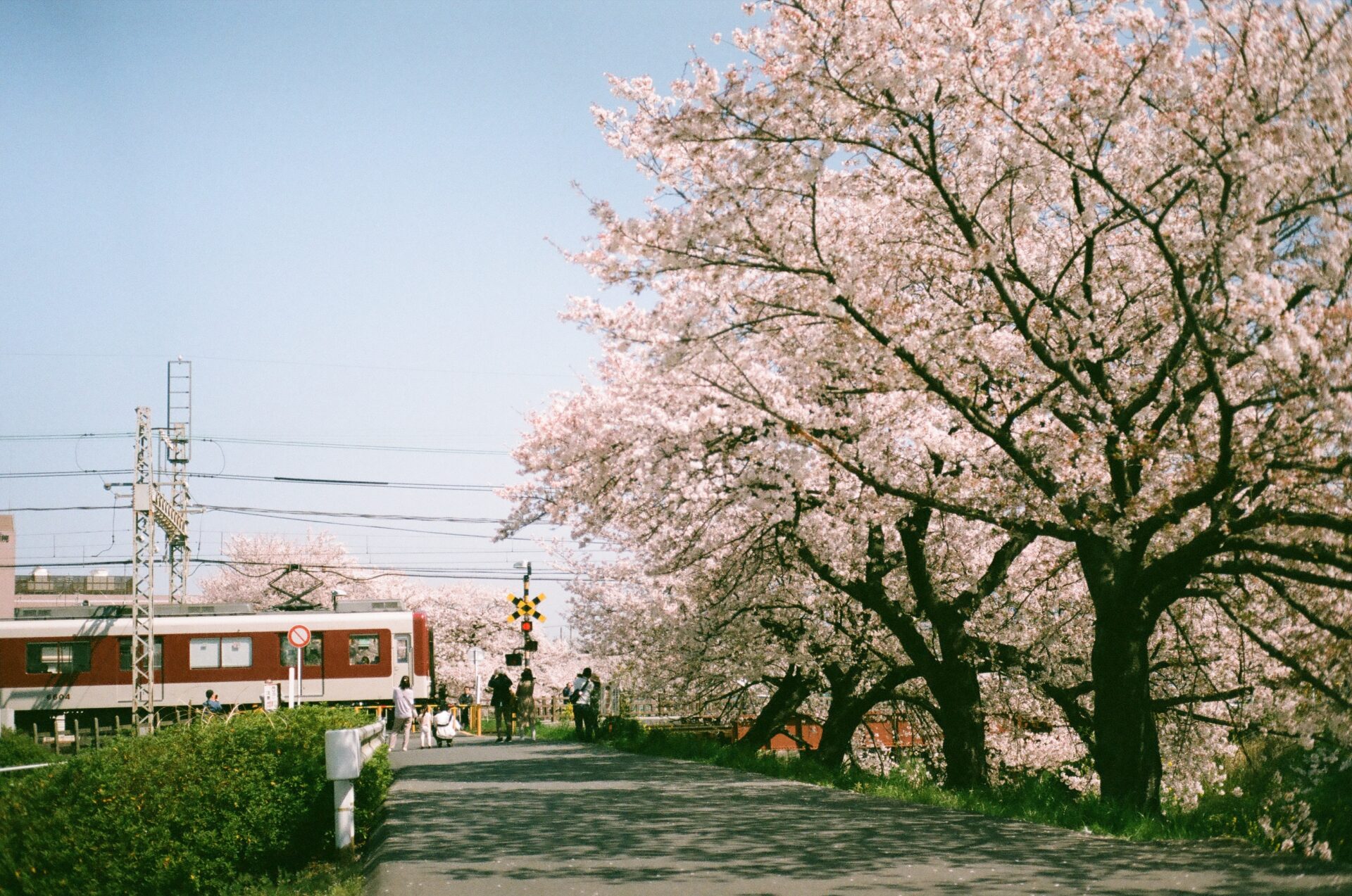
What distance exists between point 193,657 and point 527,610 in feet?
51.1

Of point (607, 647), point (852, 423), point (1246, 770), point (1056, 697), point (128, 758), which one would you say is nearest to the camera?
point (128, 758)

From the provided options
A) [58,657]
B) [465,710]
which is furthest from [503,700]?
[465,710]

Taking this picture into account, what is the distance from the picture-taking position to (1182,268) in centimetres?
923

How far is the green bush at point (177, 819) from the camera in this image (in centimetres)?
922

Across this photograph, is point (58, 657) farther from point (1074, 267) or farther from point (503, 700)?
point (1074, 267)

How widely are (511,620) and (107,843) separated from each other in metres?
17.0

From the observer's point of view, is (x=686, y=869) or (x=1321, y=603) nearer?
(x=686, y=869)

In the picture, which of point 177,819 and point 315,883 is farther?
point 177,819

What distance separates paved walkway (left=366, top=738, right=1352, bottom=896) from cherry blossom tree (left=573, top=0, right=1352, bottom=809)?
2.60m

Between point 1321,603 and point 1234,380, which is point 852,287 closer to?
point 1234,380

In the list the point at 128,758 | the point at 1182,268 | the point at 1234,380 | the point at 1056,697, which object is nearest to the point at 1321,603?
the point at 1234,380

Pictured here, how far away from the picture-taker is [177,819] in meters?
9.27

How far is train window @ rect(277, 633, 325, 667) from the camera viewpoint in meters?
35.4

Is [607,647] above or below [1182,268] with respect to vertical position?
below
